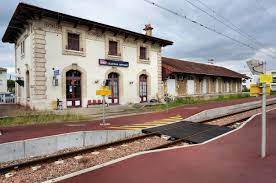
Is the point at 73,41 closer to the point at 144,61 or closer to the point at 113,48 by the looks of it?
the point at 113,48

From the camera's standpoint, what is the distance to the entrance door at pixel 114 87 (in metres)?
18.4

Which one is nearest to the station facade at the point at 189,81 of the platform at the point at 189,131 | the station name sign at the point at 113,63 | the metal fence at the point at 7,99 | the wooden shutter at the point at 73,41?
the station name sign at the point at 113,63

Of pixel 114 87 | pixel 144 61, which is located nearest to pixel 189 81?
pixel 144 61

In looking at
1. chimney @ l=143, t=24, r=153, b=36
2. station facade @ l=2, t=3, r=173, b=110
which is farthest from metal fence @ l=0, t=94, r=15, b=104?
chimney @ l=143, t=24, r=153, b=36

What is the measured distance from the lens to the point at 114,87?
18.7m

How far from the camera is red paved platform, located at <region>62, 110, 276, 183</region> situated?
4.41 m

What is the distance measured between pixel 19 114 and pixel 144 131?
756 cm

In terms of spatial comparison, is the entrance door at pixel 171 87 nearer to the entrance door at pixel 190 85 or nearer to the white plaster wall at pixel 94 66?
the white plaster wall at pixel 94 66

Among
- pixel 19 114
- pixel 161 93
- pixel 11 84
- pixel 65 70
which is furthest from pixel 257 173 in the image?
pixel 11 84

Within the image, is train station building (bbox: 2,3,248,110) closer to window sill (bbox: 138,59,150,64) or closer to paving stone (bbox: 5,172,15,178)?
window sill (bbox: 138,59,150,64)

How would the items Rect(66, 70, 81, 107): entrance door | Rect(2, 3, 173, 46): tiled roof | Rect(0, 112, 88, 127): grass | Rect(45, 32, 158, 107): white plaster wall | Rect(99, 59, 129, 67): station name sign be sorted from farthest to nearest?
Rect(99, 59, 129, 67): station name sign → Rect(66, 70, 81, 107): entrance door → Rect(45, 32, 158, 107): white plaster wall → Rect(2, 3, 173, 46): tiled roof → Rect(0, 112, 88, 127): grass

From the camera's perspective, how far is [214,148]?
21.3 feet

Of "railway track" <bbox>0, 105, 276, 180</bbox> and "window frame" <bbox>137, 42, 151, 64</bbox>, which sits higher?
"window frame" <bbox>137, 42, 151, 64</bbox>

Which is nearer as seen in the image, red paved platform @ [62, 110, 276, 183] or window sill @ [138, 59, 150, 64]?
red paved platform @ [62, 110, 276, 183]
